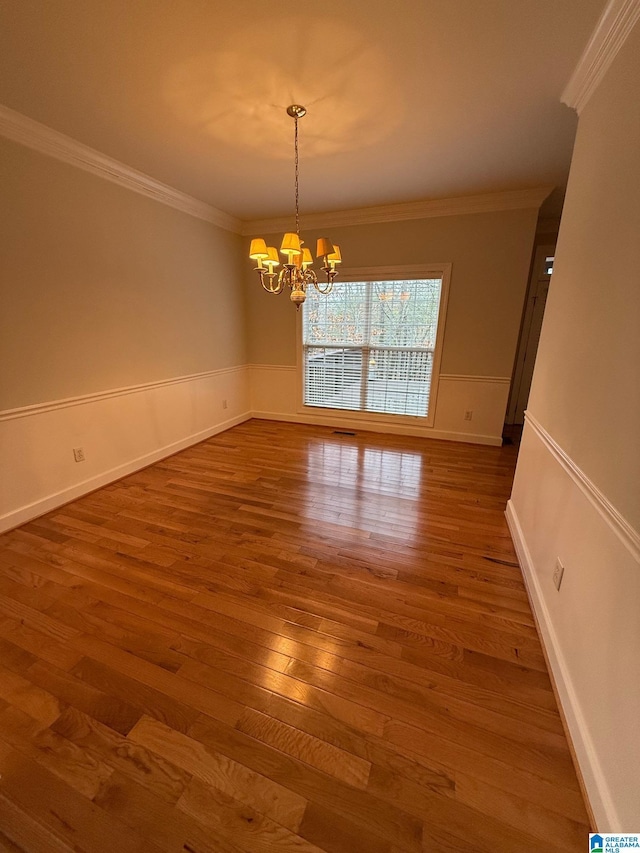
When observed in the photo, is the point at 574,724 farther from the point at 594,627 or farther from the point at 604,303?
the point at 604,303

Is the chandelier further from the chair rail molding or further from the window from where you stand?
the window

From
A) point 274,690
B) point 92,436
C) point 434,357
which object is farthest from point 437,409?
point 92,436

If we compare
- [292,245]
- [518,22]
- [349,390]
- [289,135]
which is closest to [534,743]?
[292,245]

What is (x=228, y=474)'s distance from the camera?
321 cm

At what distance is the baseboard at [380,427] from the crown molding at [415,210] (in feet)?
8.01

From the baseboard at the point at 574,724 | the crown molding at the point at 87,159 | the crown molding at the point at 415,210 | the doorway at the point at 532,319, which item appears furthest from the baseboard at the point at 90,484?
the doorway at the point at 532,319

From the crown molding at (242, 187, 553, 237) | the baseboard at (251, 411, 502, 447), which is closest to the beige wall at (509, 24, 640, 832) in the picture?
the crown molding at (242, 187, 553, 237)

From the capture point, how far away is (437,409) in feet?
13.7

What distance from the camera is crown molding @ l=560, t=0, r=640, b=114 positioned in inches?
51.6

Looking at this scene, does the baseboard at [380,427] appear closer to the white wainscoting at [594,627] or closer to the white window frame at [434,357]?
the white window frame at [434,357]

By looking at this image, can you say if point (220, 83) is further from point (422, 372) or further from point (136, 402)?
point (422, 372)

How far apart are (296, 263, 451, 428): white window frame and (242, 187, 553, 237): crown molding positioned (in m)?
0.52

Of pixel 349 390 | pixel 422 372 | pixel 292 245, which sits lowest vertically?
pixel 349 390

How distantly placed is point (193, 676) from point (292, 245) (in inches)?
90.0
